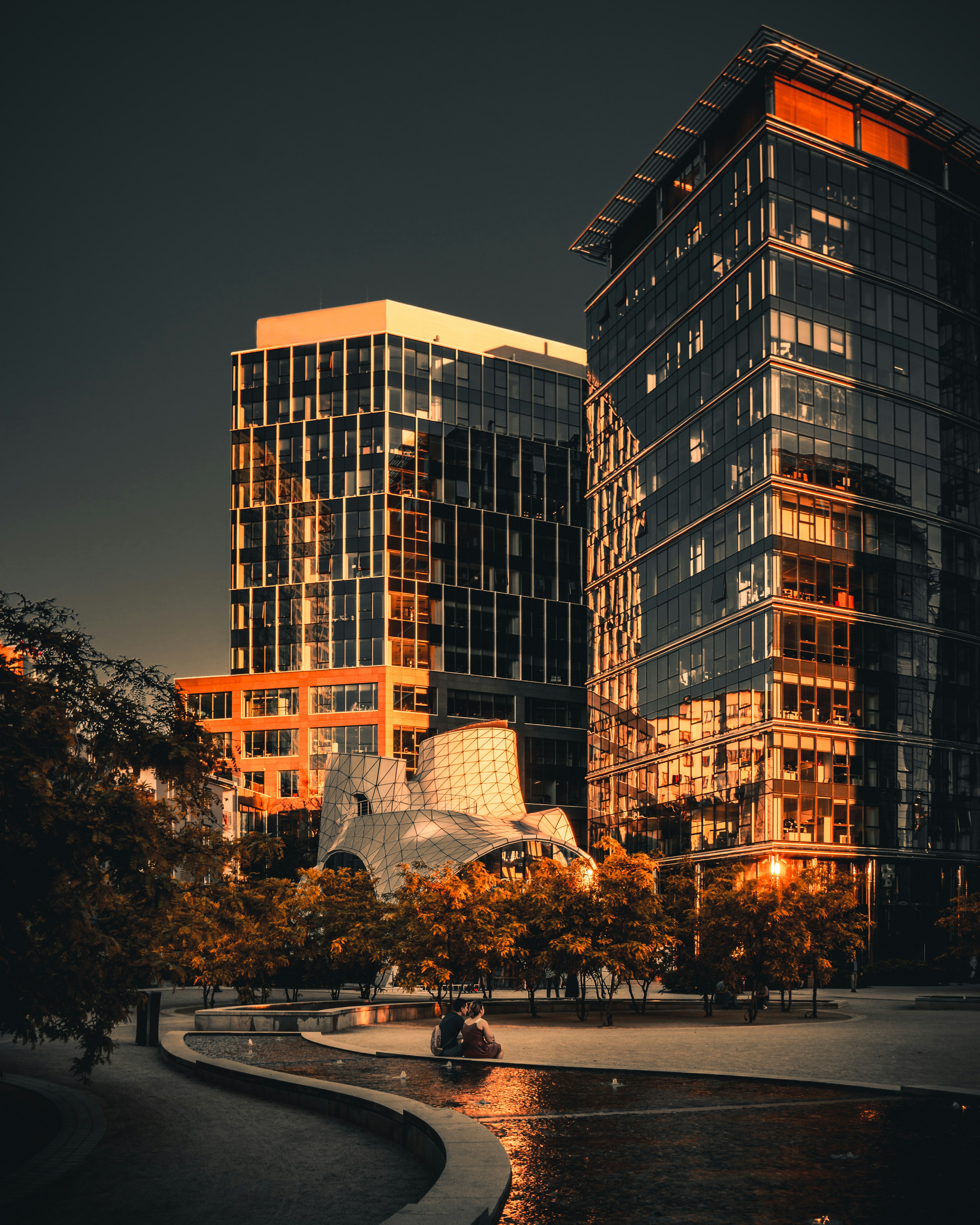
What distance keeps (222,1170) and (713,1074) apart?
918 cm

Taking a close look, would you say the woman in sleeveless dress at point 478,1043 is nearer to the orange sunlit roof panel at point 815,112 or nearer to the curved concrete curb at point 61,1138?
the curved concrete curb at point 61,1138

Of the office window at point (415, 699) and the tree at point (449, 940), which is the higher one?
the office window at point (415, 699)

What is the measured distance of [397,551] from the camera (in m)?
117

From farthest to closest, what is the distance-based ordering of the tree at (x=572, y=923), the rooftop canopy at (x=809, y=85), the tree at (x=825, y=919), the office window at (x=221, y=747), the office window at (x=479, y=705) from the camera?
the office window at (x=479, y=705), the rooftop canopy at (x=809, y=85), the tree at (x=825, y=919), the tree at (x=572, y=923), the office window at (x=221, y=747)

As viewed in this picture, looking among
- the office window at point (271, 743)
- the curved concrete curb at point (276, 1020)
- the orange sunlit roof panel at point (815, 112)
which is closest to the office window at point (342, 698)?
the office window at point (271, 743)

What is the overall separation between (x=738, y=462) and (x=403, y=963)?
4968 cm

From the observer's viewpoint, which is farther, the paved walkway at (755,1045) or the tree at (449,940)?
the tree at (449,940)

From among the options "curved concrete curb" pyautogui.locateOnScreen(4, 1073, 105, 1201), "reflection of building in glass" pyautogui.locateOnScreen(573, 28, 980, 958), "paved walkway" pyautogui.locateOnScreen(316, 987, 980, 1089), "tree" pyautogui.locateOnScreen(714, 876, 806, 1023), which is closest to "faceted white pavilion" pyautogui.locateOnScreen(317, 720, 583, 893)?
"reflection of building in glass" pyautogui.locateOnScreen(573, 28, 980, 958)

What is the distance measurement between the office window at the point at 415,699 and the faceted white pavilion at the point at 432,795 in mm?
15602

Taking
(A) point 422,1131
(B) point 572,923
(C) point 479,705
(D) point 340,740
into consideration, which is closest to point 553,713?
(C) point 479,705

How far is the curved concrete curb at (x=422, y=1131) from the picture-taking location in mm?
8883

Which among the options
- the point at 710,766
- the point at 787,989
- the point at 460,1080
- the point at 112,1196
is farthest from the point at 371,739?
the point at 112,1196

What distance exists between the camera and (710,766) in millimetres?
75438

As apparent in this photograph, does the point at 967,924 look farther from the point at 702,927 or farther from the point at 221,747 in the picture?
the point at 221,747
